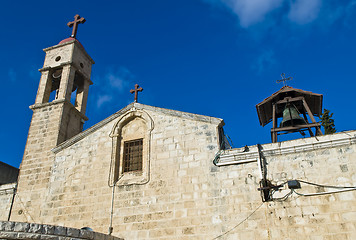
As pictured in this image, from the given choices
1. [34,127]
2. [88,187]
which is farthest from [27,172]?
[88,187]

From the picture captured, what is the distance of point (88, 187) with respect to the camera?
11859 millimetres

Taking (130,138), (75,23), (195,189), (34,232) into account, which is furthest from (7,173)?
(195,189)

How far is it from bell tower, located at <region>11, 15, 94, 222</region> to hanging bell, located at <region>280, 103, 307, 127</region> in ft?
27.9

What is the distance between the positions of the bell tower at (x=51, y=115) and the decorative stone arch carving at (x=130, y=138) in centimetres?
266

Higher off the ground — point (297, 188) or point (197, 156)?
point (197, 156)

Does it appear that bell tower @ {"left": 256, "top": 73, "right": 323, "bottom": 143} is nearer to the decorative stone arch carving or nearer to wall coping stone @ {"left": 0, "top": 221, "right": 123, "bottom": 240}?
the decorative stone arch carving

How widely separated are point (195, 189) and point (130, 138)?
3360 mm

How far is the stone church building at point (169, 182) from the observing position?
9125 mm

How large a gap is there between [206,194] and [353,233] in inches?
154

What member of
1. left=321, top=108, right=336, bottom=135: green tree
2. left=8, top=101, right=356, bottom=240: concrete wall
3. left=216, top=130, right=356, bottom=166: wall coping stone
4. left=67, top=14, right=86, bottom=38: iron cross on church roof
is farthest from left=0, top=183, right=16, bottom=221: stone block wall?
left=321, top=108, right=336, bottom=135: green tree

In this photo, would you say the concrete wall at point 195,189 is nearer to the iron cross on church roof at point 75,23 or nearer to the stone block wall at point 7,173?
the stone block wall at point 7,173

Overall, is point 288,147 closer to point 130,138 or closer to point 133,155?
point 133,155

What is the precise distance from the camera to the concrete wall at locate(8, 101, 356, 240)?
9164 mm

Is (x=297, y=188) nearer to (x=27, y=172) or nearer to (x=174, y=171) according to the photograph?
(x=174, y=171)
